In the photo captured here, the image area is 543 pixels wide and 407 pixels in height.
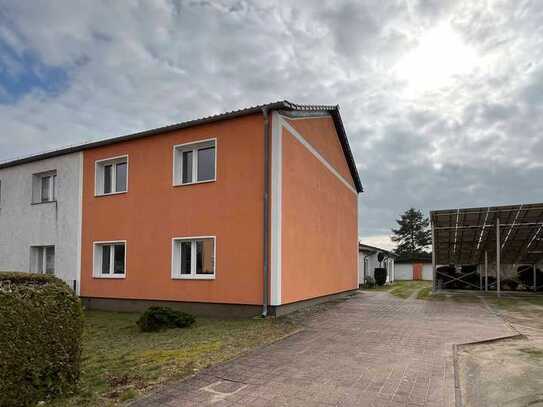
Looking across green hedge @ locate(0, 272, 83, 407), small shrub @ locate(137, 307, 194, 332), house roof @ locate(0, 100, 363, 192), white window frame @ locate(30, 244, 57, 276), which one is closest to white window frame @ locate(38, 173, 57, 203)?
house roof @ locate(0, 100, 363, 192)

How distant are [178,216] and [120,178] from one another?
3.39m

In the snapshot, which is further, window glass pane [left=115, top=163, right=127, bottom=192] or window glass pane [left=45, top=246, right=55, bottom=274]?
window glass pane [left=45, top=246, right=55, bottom=274]

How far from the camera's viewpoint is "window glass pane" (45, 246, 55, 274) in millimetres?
16020

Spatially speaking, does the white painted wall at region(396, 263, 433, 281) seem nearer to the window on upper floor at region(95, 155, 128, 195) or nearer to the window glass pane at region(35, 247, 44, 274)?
the window on upper floor at region(95, 155, 128, 195)

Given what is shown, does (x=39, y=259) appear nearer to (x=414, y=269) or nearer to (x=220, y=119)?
(x=220, y=119)

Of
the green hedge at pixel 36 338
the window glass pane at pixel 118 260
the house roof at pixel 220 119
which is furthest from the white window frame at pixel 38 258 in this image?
the green hedge at pixel 36 338

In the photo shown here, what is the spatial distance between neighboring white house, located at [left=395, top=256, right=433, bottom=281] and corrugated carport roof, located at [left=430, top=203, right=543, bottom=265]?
1950 centimetres

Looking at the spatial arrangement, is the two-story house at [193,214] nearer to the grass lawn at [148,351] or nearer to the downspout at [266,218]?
the downspout at [266,218]

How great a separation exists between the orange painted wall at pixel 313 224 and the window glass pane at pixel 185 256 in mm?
3157

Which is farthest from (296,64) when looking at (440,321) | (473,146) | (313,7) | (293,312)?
(473,146)

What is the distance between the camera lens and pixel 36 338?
476cm

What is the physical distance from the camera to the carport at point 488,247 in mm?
18484

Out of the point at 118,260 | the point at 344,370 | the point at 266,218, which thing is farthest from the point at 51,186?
the point at 344,370

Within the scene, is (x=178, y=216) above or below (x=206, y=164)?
below
